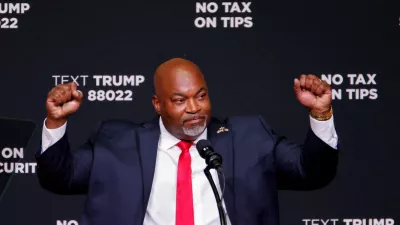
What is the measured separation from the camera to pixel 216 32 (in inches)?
167

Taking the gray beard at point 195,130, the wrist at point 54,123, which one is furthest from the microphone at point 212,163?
the wrist at point 54,123

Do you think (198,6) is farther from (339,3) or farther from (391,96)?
(391,96)

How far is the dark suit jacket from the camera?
3.18 meters

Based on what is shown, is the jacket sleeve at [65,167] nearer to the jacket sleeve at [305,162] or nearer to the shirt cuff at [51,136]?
the shirt cuff at [51,136]

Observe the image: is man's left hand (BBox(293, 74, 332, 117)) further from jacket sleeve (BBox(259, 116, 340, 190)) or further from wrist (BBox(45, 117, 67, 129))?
wrist (BBox(45, 117, 67, 129))

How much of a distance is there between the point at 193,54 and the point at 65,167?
124cm

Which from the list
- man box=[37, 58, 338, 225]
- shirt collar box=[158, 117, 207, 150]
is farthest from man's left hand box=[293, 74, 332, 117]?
shirt collar box=[158, 117, 207, 150]

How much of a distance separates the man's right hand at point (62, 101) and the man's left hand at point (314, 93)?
787mm

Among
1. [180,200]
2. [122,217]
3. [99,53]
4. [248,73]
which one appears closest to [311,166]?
[180,200]

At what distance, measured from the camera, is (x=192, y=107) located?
3.21 m

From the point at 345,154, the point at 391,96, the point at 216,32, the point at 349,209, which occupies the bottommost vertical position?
the point at 349,209

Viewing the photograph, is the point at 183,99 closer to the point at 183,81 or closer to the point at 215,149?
the point at 183,81

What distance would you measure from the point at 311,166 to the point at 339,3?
1.32 meters

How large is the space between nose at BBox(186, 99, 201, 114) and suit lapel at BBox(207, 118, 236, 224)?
173mm
